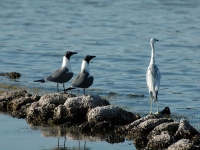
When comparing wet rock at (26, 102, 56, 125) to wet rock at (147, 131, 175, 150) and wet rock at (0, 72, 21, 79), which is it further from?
wet rock at (0, 72, 21, 79)

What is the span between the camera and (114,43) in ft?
99.5

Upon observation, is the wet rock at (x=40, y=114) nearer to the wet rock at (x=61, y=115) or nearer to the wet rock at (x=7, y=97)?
the wet rock at (x=61, y=115)

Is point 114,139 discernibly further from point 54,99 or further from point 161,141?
point 54,99

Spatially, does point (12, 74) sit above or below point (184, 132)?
above

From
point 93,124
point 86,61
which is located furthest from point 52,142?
point 86,61

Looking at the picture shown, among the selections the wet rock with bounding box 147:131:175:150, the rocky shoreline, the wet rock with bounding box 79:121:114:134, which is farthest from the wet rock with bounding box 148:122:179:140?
the wet rock with bounding box 79:121:114:134

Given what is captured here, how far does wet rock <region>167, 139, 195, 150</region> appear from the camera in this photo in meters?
11.6

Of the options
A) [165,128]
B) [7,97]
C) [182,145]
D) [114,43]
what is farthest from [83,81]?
[114,43]

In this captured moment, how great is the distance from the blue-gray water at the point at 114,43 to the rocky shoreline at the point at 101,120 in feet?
2.26

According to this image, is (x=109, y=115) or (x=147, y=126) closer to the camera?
(x=147, y=126)

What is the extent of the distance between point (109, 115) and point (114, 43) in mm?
16333

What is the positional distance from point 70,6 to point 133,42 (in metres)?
15.7

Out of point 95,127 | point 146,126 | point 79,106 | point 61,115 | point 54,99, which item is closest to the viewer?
point 146,126

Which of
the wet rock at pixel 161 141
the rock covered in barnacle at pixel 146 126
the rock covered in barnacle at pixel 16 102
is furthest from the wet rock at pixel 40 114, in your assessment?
the wet rock at pixel 161 141
